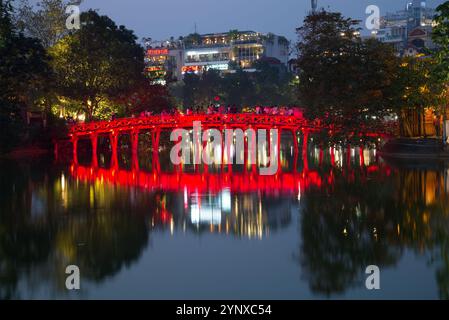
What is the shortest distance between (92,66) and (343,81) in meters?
21.9

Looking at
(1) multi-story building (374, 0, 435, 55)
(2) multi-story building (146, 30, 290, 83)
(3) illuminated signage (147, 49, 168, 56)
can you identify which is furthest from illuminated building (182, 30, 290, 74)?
(1) multi-story building (374, 0, 435, 55)

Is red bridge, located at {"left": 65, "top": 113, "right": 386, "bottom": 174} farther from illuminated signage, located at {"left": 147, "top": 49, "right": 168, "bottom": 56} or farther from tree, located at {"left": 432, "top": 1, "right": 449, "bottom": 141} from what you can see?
illuminated signage, located at {"left": 147, "top": 49, "right": 168, "bottom": 56}

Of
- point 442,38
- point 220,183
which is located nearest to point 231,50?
point 220,183

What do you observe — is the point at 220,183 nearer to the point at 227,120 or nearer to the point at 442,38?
the point at 227,120

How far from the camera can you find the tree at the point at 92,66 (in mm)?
51719

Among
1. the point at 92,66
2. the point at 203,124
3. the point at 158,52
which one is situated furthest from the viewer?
the point at 158,52

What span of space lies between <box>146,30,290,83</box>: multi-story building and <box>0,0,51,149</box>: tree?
104693 millimetres

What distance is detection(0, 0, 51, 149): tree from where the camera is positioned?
36000mm

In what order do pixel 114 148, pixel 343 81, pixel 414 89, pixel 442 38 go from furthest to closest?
1. pixel 114 148
2. pixel 414 89
3. pixel 343 81
4. pixel 442 38

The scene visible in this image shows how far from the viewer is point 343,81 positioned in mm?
38781

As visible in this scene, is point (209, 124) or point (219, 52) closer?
point (209, 124)

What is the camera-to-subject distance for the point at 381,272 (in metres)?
14.2
